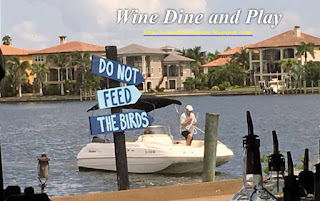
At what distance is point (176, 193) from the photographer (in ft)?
11.2

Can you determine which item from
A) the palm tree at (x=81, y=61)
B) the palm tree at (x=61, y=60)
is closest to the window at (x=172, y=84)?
the palm tree at (x=81, y=61)

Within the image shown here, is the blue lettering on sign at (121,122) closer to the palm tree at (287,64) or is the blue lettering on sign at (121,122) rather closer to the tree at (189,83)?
the palm tree at (287,64)

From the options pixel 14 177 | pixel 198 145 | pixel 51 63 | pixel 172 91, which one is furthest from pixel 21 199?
pixel 51 63

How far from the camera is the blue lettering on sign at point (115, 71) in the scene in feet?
26.6

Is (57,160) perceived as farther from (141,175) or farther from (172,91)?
(172,91)

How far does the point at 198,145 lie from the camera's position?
1770 centimetres

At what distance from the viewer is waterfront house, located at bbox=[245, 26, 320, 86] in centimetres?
9050

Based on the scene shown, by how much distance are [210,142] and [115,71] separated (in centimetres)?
180

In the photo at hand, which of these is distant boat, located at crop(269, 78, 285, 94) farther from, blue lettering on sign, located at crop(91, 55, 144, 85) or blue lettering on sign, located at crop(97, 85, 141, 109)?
blue lettering on sign, located at crop(97, 85, 141, 109)

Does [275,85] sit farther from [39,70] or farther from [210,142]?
[210,142]

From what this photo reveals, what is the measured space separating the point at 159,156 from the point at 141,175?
0.93m

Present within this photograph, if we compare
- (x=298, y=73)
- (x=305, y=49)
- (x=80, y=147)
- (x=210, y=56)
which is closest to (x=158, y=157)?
(x=80, y=147)

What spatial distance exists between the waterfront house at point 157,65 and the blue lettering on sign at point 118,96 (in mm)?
78258

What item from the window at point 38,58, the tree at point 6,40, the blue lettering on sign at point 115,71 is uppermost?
the tree at point 6,40
